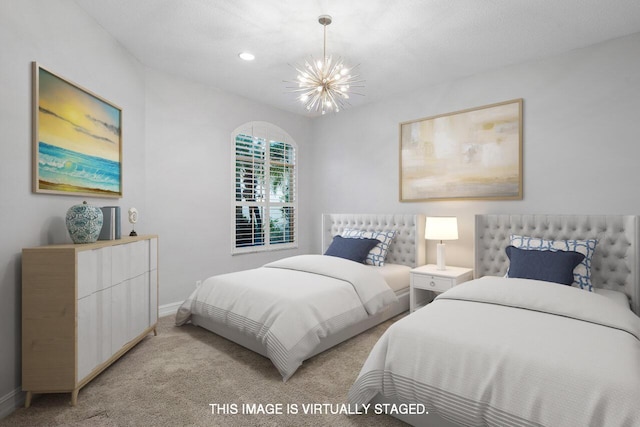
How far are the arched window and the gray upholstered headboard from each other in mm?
938

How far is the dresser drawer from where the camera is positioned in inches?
132

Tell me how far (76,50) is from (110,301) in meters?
1.95

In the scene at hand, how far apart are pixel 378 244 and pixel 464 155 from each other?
1436mm

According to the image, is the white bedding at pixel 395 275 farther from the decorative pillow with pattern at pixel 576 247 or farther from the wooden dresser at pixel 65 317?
the wooden dresser at pixel 65 317

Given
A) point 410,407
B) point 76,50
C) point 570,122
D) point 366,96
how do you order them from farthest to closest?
1. point 366,96
2. point 570,122
3. point 76,50
4. point 410,407

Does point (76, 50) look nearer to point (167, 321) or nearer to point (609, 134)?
point (167, 321)

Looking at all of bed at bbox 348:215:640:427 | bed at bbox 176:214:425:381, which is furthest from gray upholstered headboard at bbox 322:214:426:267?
bed at bbox 348:215:640:427

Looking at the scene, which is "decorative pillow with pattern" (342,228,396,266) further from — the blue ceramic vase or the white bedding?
the blue ceramic vase

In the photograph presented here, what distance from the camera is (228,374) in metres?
2.38

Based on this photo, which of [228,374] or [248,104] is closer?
[228,374]

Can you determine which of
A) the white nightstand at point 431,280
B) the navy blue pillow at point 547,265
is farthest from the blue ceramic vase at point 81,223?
the navy blue pillow at point 547,265

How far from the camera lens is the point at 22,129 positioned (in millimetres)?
2053

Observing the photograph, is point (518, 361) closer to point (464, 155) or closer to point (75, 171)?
point (464, 155)

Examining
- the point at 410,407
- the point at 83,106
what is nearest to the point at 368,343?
the point at 410,407
